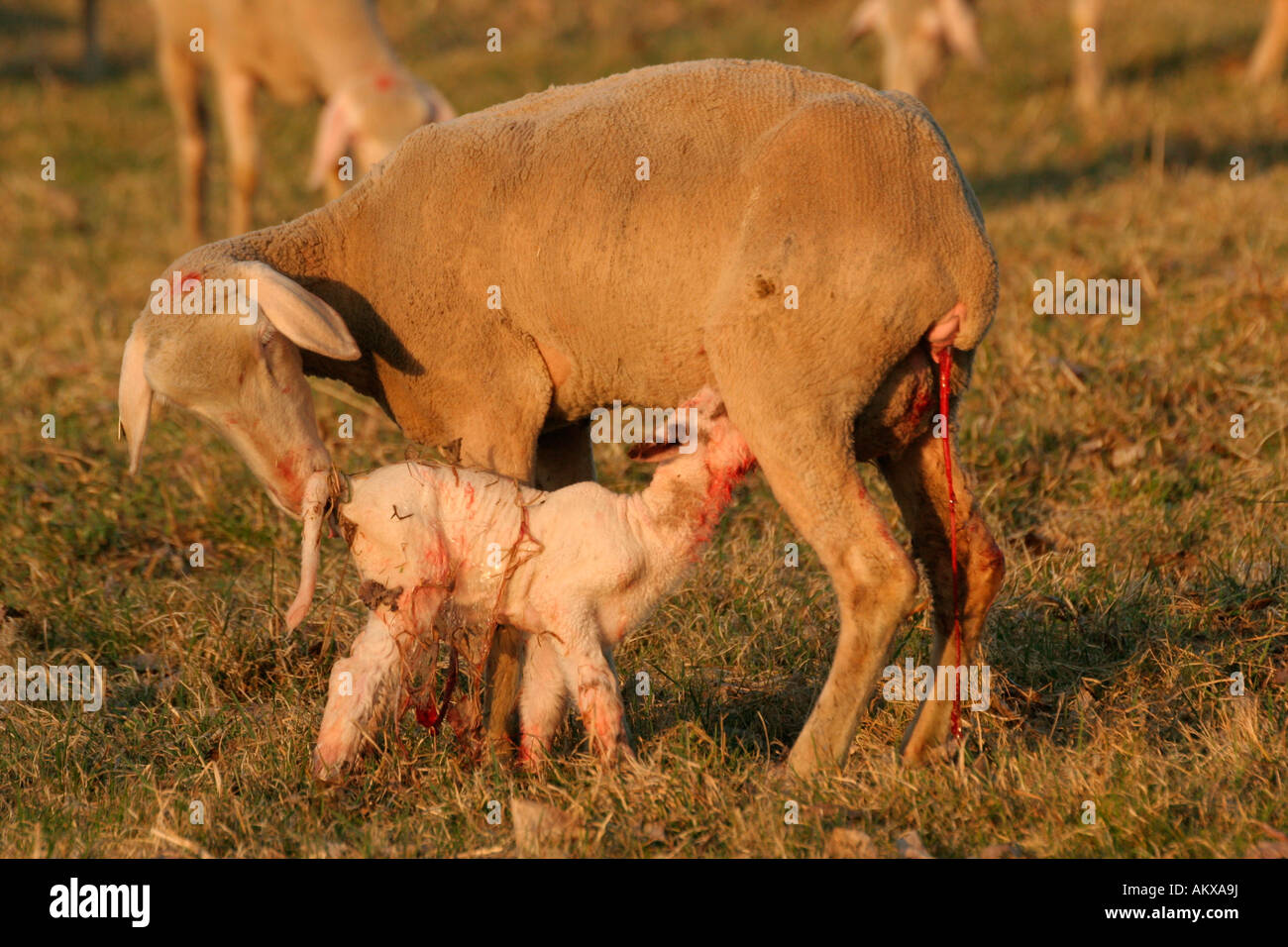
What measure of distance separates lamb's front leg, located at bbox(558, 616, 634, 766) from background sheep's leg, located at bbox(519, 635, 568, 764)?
14 centimetres

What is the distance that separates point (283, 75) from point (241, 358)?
18.9ft

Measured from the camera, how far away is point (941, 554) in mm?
3758

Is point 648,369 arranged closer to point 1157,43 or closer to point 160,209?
point 160,209

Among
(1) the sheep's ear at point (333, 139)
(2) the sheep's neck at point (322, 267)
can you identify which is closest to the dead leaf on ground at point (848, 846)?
(2) the sheep's neck at point (322, 267)

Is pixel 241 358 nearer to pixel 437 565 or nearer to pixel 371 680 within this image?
pixel 437 565

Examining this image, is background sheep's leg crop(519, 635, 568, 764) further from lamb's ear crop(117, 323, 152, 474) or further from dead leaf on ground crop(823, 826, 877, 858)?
lamb's ear crop(117, 323, 152, 474)

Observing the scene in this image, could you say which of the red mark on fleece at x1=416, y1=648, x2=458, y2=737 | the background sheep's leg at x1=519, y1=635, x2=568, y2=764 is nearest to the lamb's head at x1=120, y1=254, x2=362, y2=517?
the red mark on fleece at x1=416, y1=648, x2=458, y2=737

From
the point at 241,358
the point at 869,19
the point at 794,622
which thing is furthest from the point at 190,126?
the point at 794,622

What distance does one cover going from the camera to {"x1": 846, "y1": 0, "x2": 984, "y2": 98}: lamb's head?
9.66 m

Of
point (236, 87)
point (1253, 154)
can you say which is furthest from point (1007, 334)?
point (236, 87)

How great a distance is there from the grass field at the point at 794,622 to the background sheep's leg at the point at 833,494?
309mm

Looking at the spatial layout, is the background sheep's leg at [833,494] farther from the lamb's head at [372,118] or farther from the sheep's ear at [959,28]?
the sheep's ear at [959,28]

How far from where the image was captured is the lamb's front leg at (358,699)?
3.50 meters

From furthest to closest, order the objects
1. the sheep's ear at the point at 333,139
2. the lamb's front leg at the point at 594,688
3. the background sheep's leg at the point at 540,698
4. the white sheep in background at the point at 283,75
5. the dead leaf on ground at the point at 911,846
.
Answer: the white sheep in background at the point at 283,75 → the sheep's ear at the point at 333,139 → the background sheep's leg at the point at 540,698 → the lamb's front leg at the point at 594,688 → the dead leaf on ground at the point at 911,846
